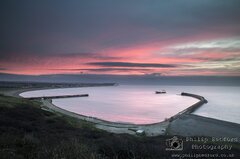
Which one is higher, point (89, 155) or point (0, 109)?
point (89, 155)

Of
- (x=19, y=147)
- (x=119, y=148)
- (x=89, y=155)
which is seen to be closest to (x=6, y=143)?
(x=19, y=147)

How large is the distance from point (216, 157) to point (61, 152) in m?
7.92

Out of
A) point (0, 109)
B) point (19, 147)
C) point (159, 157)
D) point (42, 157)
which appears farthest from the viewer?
point (0, 109)

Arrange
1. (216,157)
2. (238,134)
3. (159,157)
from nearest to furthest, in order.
Result: 1. (159,157)
2. (216,157)
3. (238,134)

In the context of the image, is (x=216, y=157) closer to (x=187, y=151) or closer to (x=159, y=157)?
(x=187, y=151)

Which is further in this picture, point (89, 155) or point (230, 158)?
point (230, 158)

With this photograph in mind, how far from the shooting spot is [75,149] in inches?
245

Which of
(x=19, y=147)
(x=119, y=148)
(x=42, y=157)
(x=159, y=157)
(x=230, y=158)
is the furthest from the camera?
(x=230, y=158)

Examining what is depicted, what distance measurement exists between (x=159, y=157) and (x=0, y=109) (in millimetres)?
22734

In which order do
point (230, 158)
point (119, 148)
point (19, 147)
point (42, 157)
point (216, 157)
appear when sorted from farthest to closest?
point (230, 158) < point (216, 157) < point (119, 148) < point (19, 147) < point (42, 157)

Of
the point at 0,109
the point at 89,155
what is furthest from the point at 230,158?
the point at 0,109

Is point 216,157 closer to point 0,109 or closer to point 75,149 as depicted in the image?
point 75,149

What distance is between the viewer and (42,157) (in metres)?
5.86

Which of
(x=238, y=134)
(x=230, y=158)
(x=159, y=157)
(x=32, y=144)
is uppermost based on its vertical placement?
(x=32, y=144)
